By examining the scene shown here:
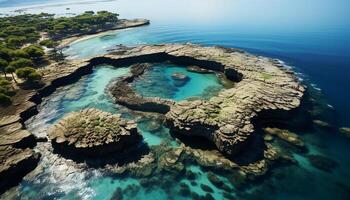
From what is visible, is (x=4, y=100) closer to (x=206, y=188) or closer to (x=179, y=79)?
(x=179, y=79)

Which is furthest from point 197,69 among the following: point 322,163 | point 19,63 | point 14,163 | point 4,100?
point 14,163

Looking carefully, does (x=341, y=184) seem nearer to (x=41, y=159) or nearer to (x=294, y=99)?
(x=294, y=99)

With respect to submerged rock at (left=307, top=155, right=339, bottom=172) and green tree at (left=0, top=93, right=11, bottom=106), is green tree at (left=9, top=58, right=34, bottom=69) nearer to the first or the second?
green tree at (left=0, top=93, right=11, bottom=106)

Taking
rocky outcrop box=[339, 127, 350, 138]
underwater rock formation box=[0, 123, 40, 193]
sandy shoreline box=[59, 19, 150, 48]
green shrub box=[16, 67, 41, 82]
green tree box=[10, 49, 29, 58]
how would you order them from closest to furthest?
underwater rock formation box=[0, 123, 40, 193] < rocky outcrop box=[339, 127, 350, 138] < green shrub box=[16, 67, 41, 82] < green tree box=[10, 49, 29, 58] < sandy shoreline box=[59, 19, 150, 48]

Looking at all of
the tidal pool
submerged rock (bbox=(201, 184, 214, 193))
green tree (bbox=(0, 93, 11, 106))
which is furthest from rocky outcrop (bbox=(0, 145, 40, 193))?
submerged rock (bbox=(201, 184, 214, 193))

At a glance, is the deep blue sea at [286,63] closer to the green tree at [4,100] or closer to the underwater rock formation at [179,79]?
the green tree at [4,100]

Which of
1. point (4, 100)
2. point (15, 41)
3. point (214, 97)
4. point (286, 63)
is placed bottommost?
point (4, 100)

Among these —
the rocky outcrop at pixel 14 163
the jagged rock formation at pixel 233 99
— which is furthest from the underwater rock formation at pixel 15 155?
the jagged rock formation at pixel 233 99
